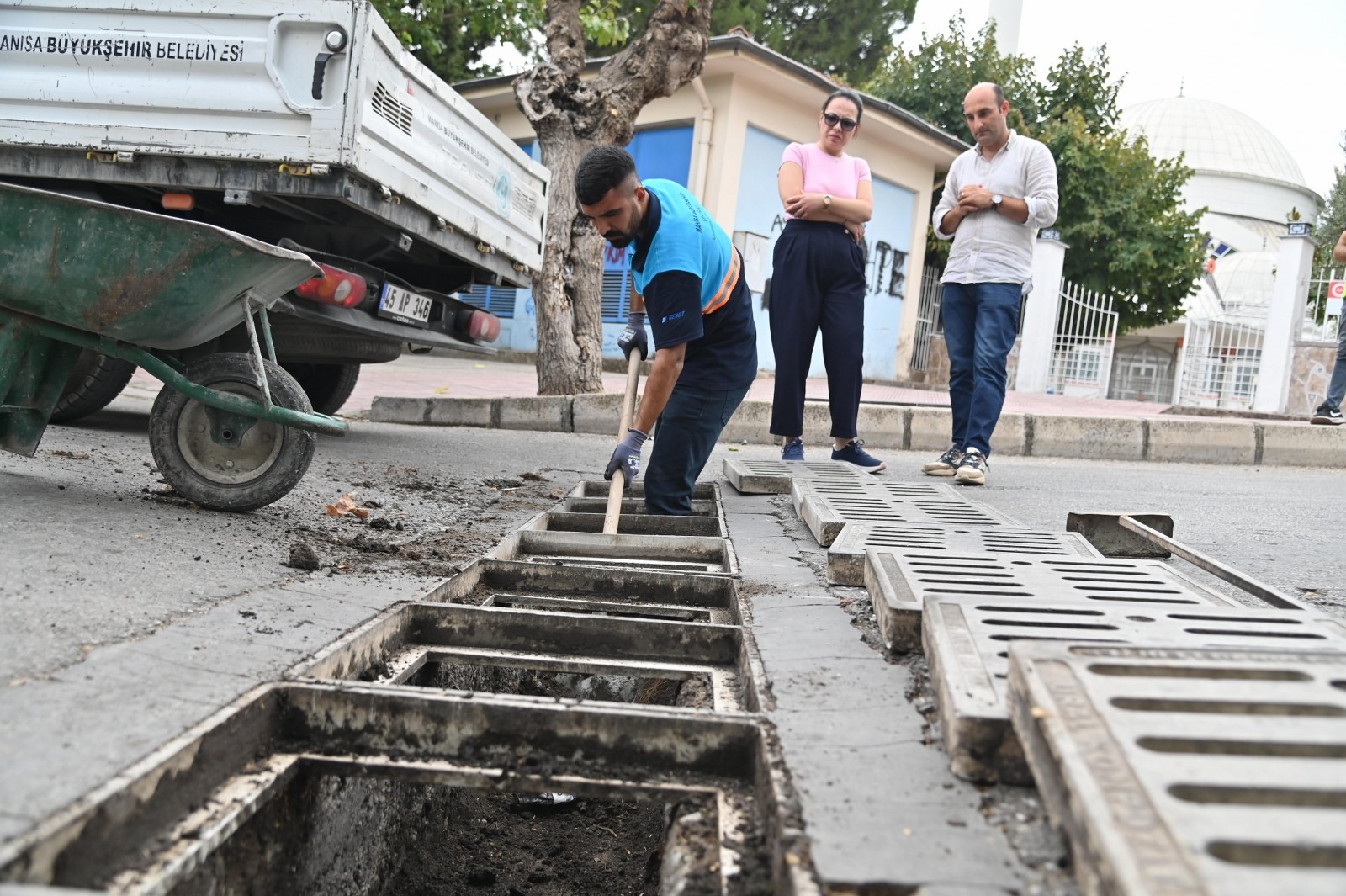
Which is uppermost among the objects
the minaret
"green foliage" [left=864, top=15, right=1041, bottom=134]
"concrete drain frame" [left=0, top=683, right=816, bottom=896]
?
the minaret

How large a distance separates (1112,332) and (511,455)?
13.6 m

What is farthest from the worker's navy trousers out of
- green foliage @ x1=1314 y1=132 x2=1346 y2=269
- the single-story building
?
green foliage @ x1=1314 y1=132 x2=1346 y2=269

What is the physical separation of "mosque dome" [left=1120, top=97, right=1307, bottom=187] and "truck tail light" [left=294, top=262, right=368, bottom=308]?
41413mm

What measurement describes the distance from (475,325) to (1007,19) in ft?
81.6

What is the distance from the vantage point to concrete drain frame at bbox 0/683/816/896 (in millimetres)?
Result: 1347

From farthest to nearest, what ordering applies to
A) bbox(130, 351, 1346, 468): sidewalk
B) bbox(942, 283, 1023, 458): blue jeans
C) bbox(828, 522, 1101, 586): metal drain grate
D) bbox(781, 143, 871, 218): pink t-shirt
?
bbox(130, 351, 1346, 468): sidewalk → bbox(781, 143, 871, 218): pink t-shirt → bbox(942, 283, 1023, 458): blue jeans → bbox(828, 522, 1101, 586): metal drain grate

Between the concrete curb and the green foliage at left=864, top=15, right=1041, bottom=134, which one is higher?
the green foliage at left=864, top=15, right=1041, bottom=134

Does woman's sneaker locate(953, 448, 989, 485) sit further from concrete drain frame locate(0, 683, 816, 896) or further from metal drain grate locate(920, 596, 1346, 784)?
concrete drain frame locate(0, 683, 816, 896)

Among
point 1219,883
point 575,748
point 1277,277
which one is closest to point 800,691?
point 575,748

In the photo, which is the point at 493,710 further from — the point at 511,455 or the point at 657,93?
the point at 657,93

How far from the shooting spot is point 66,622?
6.51ft

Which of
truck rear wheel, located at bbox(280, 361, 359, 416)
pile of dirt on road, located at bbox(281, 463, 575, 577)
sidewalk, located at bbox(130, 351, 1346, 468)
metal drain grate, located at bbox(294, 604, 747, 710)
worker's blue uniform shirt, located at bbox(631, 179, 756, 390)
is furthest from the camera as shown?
sidewalk, located at bbox(130, 351, 1346, 468)

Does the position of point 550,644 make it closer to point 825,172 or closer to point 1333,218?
point 825,172

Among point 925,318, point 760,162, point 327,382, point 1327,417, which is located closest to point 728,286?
point 327,382
